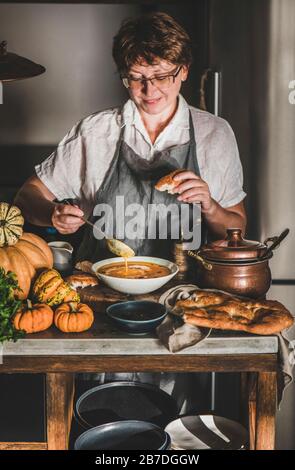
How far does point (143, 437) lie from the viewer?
1.73 metres

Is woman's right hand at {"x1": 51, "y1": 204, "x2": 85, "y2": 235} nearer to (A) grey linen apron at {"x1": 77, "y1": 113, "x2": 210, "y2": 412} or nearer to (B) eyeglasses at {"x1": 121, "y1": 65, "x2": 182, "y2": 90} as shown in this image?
(A) grey linen apron at {"x1": 77, "y1": 113, "x2": 210, "y2": 412}

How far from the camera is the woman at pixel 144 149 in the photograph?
2.36 metres

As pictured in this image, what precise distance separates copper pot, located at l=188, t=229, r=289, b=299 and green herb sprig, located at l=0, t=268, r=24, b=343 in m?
0.51

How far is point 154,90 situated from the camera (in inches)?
97.1

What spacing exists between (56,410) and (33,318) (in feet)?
0.85

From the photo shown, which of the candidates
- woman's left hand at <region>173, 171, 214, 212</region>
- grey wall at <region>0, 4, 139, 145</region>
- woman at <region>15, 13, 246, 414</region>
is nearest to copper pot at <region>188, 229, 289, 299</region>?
woman's left hand at <region>173, 171, 214, 212</region>

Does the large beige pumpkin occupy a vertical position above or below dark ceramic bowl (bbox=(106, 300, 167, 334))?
above

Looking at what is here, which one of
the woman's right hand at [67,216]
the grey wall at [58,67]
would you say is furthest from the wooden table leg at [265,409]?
the grey wall at [58,67]

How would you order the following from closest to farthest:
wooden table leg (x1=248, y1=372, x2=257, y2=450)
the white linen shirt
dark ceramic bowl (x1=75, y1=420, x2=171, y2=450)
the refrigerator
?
dark ceramic bowl (x1=75, y1=420, x2=171, y2=450), wooden table leg (x1=248, y1=372, x2=257, y2=450), the white linen shirt, the refrigerator

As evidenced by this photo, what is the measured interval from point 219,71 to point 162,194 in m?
1.05

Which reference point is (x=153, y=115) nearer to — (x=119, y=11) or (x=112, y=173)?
(x=112, y=173)

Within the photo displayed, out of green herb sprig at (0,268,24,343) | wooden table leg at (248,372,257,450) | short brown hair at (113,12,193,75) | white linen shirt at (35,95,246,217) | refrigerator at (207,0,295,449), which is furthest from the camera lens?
refrigerator at (207,0,295,449)

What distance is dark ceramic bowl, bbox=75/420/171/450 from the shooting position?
1689 mm

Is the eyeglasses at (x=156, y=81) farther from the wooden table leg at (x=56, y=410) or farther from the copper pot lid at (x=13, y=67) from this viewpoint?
the wooden table leg at (x=56, y=410)
